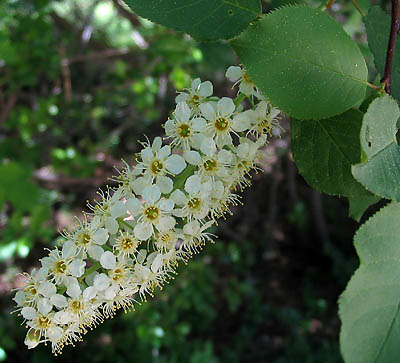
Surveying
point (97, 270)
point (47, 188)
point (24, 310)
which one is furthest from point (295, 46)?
point (47, 188)

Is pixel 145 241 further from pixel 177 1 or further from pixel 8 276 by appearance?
pixel 8 276

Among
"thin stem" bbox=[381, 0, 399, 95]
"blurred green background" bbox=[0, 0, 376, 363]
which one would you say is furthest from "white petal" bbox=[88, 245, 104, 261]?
"blurred green background" bbox=[0, 0, 376, 363]

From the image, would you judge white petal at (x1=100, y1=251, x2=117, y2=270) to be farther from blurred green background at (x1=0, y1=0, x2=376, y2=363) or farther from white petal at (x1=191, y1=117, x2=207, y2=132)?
blurred green background at (x1=0, y1=0, x2=376, y2=363)

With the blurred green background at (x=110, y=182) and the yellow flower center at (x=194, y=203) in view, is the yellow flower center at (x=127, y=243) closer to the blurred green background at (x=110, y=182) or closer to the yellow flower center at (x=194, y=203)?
the yellow flower center at (x=194, y=203)

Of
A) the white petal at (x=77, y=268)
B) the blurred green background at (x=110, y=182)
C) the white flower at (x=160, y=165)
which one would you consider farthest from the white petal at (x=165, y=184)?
the blurred green background at (x=110, y=182)

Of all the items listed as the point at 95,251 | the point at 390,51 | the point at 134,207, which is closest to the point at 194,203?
the point at 134,207

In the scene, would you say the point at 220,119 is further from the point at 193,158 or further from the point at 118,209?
the point at 118,209

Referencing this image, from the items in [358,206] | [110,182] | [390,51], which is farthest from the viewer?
[110,182]
